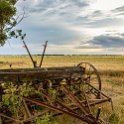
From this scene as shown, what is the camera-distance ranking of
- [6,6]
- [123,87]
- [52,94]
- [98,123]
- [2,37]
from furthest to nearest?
[2,37] < [6,6] < [123,87] < [52,94] < [98,123]

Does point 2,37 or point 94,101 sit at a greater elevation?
point 2,37

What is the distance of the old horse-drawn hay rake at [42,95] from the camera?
36.9 feet

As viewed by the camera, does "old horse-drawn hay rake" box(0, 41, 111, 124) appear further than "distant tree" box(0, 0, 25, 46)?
No

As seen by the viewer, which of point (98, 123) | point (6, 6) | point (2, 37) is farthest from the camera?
point (2, 37)

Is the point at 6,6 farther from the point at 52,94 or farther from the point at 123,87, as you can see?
the point at 52,94

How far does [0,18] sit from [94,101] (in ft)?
84.0

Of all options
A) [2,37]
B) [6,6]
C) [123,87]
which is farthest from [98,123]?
[2,37]

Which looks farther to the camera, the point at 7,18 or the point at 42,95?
the point at 7,18

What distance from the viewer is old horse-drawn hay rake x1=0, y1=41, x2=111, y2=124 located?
36.9 feet

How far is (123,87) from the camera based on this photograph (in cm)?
2378

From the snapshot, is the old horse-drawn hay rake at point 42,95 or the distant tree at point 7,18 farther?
the distant tree at point 7,18

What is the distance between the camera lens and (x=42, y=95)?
12.4 metres

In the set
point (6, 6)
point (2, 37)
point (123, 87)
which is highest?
point (6, 6)

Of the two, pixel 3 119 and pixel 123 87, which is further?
pixel 123 87
